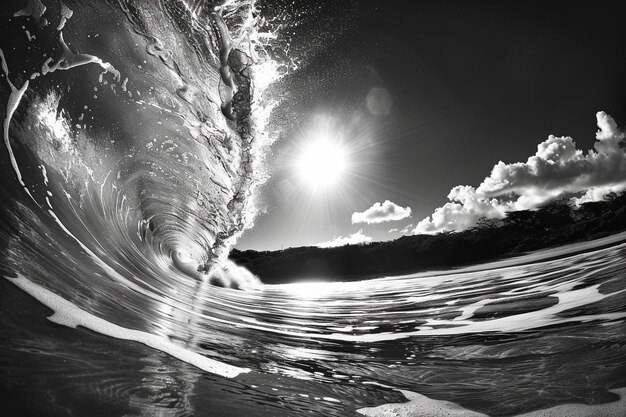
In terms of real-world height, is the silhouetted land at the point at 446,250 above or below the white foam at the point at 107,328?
above

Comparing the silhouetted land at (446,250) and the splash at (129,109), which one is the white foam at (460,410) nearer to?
the splash at (129,109)

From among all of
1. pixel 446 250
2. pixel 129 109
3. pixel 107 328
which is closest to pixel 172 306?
pixel 107 328

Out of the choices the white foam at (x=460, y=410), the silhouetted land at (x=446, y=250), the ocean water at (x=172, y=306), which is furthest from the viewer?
the silhouetted land at (x=446, y=250)

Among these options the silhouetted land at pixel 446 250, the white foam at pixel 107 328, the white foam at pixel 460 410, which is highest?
the silhouetted land at pixel 446 250

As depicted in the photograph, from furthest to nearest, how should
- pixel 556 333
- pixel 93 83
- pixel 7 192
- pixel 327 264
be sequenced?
pixel 327 264 → pixel 93 83 → pixel 556 333 → pixel 7 192

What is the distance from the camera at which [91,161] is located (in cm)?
504

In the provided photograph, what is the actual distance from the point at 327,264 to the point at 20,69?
1482 inches

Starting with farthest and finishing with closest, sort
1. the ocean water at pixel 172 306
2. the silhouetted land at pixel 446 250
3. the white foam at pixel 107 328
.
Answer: the silhouetted land at pixel 446 250, the white foam at pixel 107 328, the ocean water at pixel 172 306

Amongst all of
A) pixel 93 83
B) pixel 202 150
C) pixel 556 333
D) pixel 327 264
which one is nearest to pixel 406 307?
pixel 556 333

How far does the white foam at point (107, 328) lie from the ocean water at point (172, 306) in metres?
0.02

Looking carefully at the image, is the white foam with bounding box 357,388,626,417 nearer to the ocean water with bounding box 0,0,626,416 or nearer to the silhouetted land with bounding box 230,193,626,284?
the ocean water with bounding box 0,0,626,416

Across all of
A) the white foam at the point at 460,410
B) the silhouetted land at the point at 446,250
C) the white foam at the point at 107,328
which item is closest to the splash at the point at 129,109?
the white foam at the point at 107,328

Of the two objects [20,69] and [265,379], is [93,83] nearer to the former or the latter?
[20,69]

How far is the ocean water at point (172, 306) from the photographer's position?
5.19ft
